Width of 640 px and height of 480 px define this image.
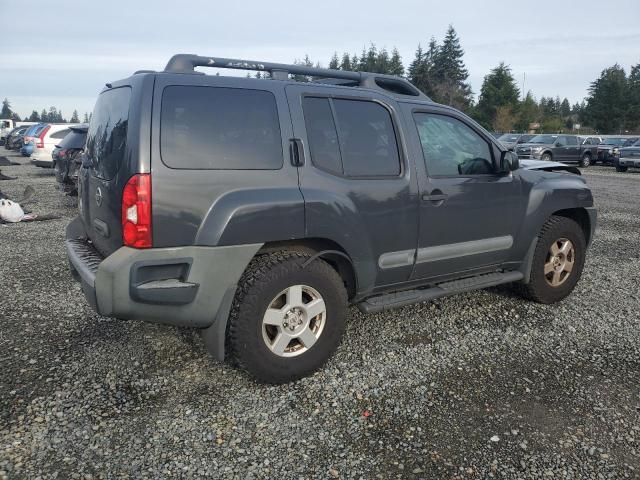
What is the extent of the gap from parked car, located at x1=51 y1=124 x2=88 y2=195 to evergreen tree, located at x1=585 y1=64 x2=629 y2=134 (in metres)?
65.0

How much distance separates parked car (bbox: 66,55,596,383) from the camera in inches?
114

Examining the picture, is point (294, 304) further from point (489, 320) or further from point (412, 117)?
point (489, 320)

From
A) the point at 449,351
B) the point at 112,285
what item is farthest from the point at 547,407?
the point at 112,285

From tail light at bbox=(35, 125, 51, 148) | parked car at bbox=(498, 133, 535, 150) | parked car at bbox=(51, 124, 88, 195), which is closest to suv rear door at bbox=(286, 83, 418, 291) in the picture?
parked car at bbox=(51, 124, 88, 195)

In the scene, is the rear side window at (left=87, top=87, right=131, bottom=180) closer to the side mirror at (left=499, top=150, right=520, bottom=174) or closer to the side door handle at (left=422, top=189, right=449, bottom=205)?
the side door handle at (left=422, top=189, right=449, bottom=205)

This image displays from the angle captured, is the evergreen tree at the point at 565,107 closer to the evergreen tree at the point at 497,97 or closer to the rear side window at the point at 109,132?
the evergreen tree at the point at 497,97

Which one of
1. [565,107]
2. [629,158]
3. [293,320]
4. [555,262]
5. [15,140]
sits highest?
[565,107]

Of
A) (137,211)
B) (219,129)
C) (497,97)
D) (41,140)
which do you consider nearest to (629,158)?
(41,140)

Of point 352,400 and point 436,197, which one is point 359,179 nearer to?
point 436,197

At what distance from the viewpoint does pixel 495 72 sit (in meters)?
64.4

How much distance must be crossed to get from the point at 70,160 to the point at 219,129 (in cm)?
773

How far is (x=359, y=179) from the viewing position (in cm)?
352

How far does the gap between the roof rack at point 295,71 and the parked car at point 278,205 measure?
14mm

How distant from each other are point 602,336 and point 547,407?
1.43 meters
